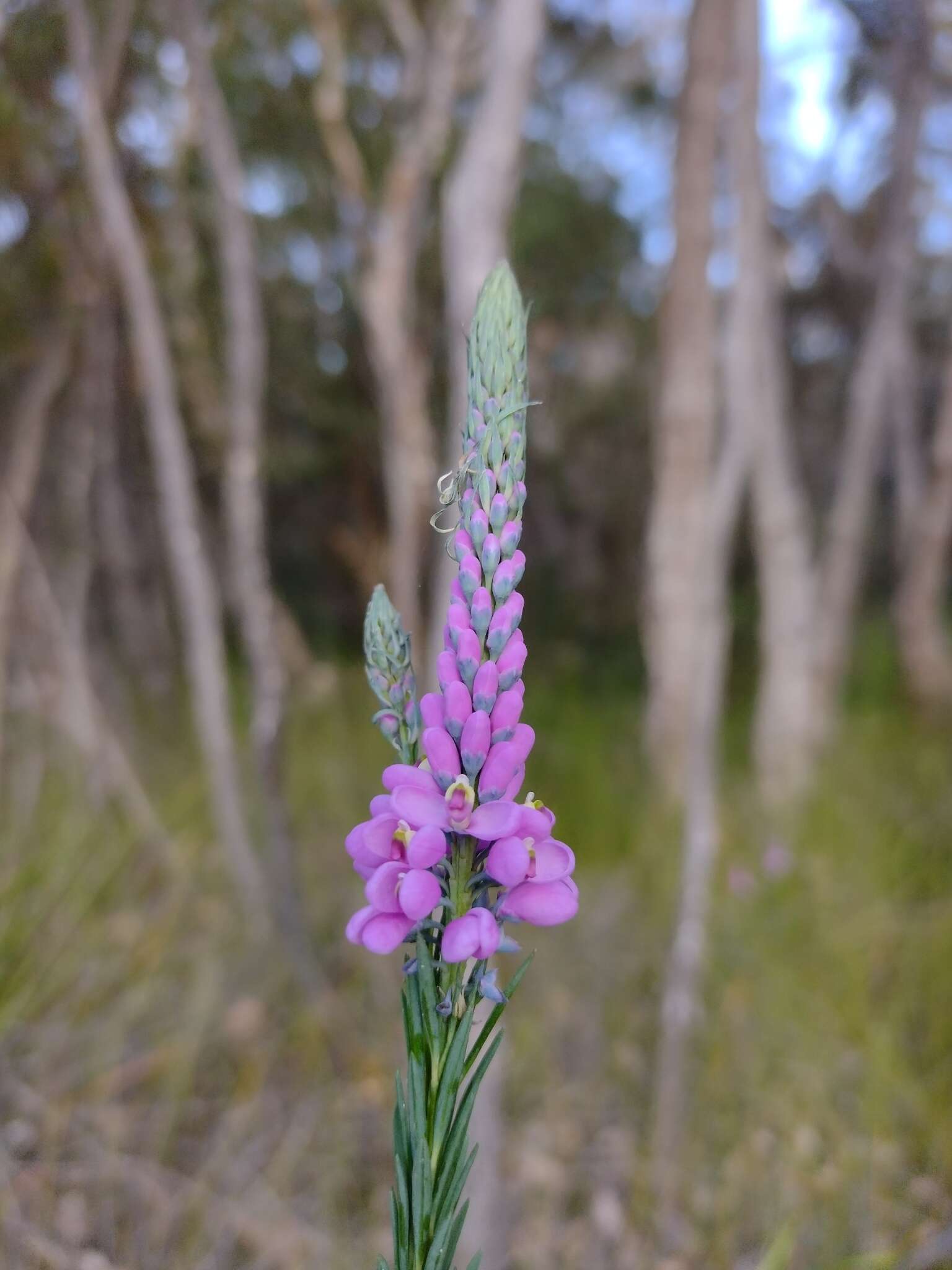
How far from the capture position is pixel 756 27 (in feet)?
8.55

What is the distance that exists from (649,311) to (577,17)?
8.36 feet

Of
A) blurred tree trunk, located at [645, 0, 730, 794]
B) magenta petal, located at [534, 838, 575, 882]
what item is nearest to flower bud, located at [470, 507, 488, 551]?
magenta petal, located at [534, 838, 575, 882]

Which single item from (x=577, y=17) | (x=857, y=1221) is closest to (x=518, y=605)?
(x=857, y=1221)

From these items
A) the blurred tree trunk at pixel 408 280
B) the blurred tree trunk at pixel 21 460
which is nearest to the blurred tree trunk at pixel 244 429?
the blurred tree trunk at pixel 408 280

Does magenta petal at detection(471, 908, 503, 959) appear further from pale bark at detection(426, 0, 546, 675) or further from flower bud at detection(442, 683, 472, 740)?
pale bark at detection(426, 0, 546, 675)

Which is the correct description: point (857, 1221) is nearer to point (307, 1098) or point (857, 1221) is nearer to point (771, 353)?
point (307, 1098)

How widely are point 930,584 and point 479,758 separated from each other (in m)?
4.36

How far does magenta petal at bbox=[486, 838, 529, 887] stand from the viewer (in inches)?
22.0

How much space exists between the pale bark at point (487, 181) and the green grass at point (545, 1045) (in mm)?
545

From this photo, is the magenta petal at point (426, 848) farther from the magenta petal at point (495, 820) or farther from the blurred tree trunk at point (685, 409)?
the blurred tree trunk at point (685, 409)

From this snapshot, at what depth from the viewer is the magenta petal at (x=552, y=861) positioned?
1.93 ft

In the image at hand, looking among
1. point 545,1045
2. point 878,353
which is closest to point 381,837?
point 545,1045

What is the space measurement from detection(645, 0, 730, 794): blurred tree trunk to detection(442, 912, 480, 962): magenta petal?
94.7 inches

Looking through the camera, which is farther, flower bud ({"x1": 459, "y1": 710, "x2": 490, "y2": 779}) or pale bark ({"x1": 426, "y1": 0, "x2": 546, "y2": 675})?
pale bark ({"x1": 426, "y1": 0, "x2": 546, "y2": 675})
